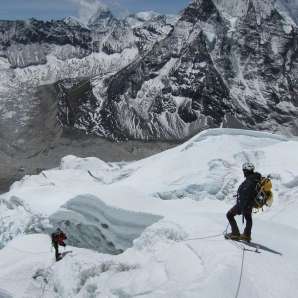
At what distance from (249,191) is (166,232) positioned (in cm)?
515

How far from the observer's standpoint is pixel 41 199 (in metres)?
43.9

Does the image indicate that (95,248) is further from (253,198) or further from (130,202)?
(253,198)

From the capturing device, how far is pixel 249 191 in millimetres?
17781

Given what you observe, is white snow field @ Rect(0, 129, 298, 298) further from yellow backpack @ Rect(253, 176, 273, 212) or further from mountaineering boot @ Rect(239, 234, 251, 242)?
yellow backpack @ Rect(253, 176, 273, 212)

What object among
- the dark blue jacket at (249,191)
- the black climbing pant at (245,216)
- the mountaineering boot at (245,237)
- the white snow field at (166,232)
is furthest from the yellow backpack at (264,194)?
the white snow field at (166,232)

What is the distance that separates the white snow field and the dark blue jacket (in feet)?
4.75

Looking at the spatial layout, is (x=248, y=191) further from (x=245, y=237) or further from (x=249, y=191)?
(x=245, y=237)

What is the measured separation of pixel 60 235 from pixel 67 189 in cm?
1662

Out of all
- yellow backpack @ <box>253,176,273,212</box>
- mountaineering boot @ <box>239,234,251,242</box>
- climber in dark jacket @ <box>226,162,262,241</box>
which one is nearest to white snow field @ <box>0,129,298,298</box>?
mountaineering boot @ <box>239,234,251,242</box>

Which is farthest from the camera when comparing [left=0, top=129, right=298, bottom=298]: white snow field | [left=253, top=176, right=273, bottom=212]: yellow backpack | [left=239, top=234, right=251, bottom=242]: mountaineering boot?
[left=239, top=234, right=251, bottom=242]: mountaineering boot

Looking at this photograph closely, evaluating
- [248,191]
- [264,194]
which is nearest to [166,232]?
[248,191]

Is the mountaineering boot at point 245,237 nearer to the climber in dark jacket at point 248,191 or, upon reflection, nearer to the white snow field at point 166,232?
the white snow field at point 166,232

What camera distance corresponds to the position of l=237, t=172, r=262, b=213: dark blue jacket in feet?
58.3

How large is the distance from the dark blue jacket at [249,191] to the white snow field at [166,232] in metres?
1.45
